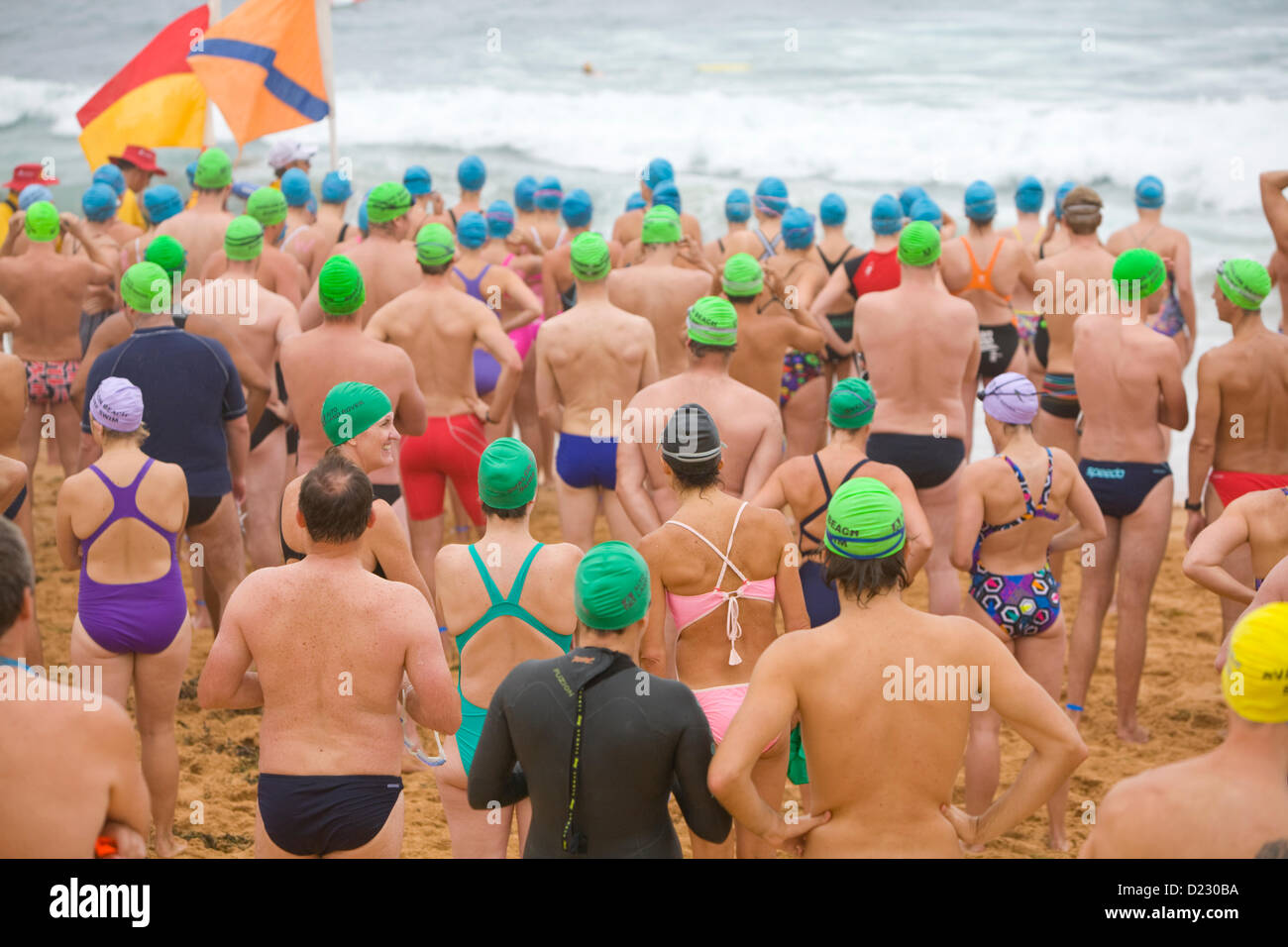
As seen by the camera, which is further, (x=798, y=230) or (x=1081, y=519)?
(x=798, y=230)

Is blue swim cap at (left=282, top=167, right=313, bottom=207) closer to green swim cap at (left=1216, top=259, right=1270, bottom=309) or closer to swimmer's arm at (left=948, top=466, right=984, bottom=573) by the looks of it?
swimmer's arm at (left=948, top=466, right=984, bottom=573)

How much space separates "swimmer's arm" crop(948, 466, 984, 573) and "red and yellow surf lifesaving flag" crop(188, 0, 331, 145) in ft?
24.0

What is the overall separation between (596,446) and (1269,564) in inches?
124

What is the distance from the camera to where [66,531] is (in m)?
4.71

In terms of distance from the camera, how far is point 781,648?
3.03 meters

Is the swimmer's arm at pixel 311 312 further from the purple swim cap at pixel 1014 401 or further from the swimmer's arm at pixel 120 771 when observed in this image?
the swimmer's arm at pixel 120 771

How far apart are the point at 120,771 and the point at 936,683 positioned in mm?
1820

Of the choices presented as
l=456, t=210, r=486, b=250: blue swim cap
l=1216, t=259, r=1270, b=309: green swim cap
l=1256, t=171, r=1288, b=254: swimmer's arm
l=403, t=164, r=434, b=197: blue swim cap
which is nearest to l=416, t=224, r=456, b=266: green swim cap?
l=456, t=210, r=486, b=250: blue swim cap

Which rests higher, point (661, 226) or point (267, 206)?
point (267, 206)

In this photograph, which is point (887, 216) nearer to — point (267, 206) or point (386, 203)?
point (386, 203)

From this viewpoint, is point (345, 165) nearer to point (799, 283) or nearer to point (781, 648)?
point (799, 283)

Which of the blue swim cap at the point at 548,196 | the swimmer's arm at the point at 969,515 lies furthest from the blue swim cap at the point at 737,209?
the swimmer's arm at the point at 969,515

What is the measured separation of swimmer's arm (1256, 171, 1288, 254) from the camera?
7.00 metres

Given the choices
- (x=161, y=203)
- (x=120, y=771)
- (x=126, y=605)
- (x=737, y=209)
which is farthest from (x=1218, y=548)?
(x=161, y=203)
